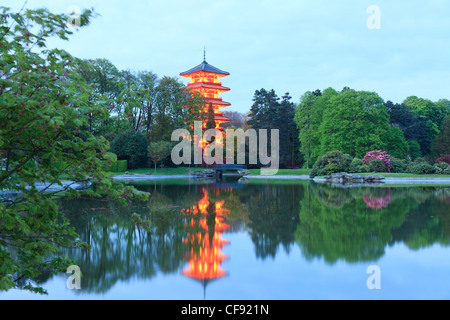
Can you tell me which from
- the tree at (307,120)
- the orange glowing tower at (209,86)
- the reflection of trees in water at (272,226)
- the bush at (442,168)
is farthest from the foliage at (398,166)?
the orange glowing tower at (209,86)

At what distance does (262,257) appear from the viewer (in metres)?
6.29

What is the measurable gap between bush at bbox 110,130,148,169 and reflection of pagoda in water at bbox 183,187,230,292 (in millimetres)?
28690

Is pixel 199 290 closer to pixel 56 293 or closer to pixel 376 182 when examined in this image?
pixel 56 293

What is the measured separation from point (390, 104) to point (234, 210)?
40423mm

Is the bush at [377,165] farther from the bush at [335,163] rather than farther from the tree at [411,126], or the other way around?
the tree at [411,126]

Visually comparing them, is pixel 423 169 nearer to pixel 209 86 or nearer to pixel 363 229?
pixel 363 229

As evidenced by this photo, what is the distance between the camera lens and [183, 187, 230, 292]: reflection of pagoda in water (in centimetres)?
541

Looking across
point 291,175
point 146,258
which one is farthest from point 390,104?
point 146,258

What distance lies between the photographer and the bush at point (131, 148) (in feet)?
130

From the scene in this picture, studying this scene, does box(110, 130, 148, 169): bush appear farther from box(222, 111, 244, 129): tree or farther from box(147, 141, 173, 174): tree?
box(222, 111, 244, 129): tree

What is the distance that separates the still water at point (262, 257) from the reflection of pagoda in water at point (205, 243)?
0.02m

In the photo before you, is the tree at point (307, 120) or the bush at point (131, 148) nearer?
the bush at point (131, 148)

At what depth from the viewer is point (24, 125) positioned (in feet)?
8.16


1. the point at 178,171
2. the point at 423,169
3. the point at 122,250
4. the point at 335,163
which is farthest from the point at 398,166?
the point at 122,250
